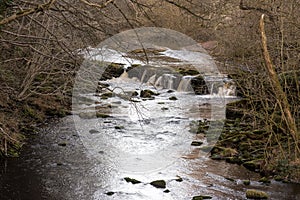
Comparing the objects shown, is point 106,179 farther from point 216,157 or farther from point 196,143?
point 196,143

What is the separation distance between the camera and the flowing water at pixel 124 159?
19.5 feet

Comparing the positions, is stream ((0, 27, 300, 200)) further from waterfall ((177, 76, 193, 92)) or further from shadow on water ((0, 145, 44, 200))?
waterfall ((177, 76, 193, 92))

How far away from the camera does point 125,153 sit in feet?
25.9

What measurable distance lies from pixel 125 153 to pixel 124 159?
33cm

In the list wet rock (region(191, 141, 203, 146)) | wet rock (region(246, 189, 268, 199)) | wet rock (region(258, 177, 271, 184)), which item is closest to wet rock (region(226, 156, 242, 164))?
wet rock (region(258, 177, 271, 184))

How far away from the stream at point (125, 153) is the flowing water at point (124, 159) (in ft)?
0.05

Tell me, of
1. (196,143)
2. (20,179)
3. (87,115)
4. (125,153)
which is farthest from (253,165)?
(87,115)

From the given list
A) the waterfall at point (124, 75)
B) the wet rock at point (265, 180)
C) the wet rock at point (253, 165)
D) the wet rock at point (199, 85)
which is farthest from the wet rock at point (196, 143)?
the waterfall at point (124, 75)

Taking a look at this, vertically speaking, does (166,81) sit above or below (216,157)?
above

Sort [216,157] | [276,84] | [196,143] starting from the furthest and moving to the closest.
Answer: [196,143] → [216,157] → [276,84]

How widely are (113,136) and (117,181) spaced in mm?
2592

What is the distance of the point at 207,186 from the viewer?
20.5ft

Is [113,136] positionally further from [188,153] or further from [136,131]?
[188,153]

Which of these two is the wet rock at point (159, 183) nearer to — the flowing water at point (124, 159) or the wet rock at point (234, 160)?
the flowing water at point (124, 159)
